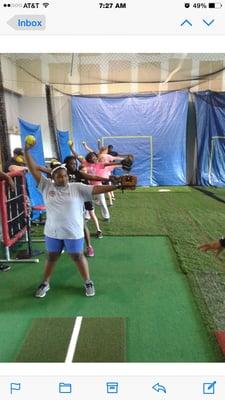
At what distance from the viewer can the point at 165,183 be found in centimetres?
692

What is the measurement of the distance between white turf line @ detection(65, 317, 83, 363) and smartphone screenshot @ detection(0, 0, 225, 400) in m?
0.01

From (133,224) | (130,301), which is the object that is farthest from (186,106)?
(130,301)

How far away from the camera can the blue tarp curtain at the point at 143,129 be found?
20.3 ft

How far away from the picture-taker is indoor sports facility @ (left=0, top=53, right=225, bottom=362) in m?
1.65

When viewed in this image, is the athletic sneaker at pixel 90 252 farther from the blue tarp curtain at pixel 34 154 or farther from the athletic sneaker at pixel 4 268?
the blue tarp curtain at pixel 34 154

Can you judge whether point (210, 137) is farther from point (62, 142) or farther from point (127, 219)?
point (127, 219)

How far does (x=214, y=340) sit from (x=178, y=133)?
5506mm

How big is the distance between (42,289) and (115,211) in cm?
280

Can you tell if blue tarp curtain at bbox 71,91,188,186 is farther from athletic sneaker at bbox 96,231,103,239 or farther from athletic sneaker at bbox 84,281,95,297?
athletic sneaker at bbox 84,281,95,297

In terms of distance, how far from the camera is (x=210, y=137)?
6812mm

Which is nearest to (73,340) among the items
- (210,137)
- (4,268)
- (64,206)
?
(64,206)
